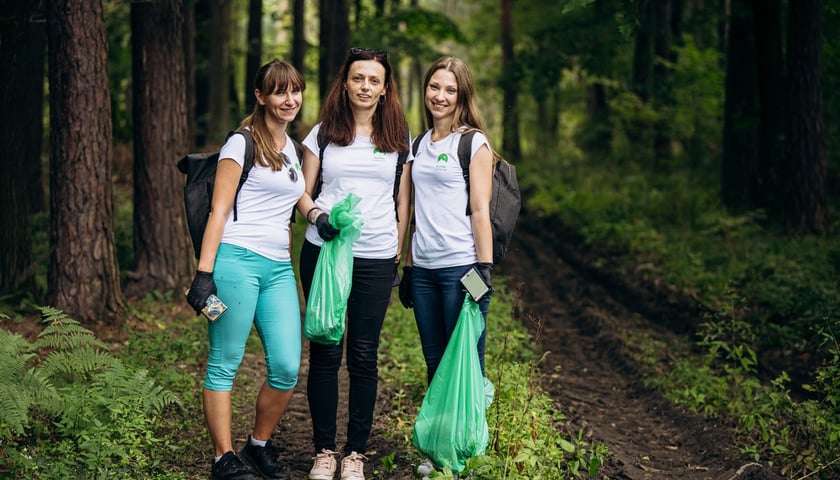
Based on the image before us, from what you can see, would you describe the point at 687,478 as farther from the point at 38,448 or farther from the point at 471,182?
the point at 38,448

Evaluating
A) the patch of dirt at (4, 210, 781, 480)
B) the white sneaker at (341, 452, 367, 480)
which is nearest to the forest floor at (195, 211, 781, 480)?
the patch of dirt at (4, 210, 781, 480)

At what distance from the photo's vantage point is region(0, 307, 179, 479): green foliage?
4320 millimetres

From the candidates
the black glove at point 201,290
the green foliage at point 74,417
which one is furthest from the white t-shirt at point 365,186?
the green foliage at point 74,417

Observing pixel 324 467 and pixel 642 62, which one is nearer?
pixel 324 467

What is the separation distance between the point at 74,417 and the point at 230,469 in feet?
3.28

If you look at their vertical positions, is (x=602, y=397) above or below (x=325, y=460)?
below

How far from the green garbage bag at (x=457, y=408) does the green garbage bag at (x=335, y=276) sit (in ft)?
2.08

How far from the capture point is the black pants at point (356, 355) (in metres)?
4.73

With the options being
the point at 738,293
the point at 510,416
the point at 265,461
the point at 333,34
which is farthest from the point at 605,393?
the point at 333,34

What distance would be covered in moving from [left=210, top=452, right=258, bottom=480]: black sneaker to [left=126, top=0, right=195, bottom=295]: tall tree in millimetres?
4734

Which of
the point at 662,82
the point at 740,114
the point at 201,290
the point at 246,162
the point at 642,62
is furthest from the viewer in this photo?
the point at 642,62

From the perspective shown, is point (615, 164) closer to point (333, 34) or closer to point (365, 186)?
point (333, 34)

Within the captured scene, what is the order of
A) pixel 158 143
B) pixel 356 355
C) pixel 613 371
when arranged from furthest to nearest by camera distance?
1. pixel 158 143
2. pixel 613 371
3. pixel 356 355

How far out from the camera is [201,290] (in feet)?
14.6
